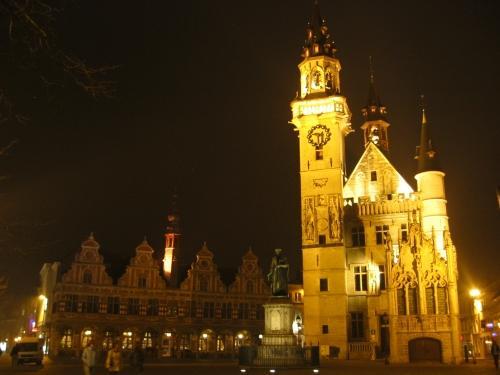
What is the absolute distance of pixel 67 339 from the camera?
162 ft

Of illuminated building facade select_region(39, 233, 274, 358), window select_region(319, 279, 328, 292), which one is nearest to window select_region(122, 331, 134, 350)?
illuminated building facade select_region(39, 233, 274, 358)

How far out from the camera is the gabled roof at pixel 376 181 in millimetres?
46312

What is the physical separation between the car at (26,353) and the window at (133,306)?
21.5 metres

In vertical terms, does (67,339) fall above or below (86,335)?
below

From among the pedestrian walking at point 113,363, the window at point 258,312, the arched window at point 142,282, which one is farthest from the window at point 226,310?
Answer: the pedestrian walking at point 113,363

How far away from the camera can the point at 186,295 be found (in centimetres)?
5559

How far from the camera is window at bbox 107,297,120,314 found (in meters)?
52.1

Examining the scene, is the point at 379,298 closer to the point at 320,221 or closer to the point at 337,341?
the point at 337,341

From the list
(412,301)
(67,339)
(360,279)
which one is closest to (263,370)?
(412,301)

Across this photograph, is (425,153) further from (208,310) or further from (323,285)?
(208,310)

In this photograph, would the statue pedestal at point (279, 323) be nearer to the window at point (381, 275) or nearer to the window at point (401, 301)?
the window at point (401, 301)

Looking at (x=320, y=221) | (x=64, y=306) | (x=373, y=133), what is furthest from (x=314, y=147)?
(x=64, y=306)

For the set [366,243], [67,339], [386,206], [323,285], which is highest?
[386,206]

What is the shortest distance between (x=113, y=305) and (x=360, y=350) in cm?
2393
